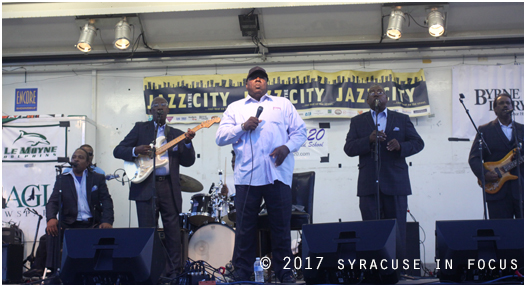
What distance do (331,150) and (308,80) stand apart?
1100mm

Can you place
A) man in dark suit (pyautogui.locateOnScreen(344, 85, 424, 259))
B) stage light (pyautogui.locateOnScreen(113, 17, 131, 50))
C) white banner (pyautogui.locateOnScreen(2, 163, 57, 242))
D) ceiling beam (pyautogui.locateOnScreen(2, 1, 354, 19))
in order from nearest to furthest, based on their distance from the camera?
man in dark suit (pyautogui.locateOnScreen(344, 85, 424, 259)) < ceiling beam (pyautogui.locateOnScreen(2, 1, 354, 19)) < stage light (pyautogui.locateOnScreen(113, 17, 131, 50)) < white banner (pyautogui.locateOnScreen(2, 163, 57, 242))

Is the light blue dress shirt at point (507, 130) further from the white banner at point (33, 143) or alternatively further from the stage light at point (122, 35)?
the white banner at point (33, 143)

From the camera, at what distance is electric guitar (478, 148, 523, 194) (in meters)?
4.23

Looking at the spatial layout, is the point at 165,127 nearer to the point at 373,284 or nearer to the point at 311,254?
the point at 311,254

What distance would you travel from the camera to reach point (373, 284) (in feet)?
9.14

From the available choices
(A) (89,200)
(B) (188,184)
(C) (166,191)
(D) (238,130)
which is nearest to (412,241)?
(D) (238,130)

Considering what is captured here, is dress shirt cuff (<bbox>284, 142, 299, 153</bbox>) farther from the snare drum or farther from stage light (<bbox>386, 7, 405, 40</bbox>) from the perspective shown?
stage light (<bbox>386, 7, 405, 40</bbox>)

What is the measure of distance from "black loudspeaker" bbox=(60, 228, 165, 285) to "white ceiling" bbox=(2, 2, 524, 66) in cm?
357

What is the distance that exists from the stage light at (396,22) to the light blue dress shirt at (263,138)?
268cm

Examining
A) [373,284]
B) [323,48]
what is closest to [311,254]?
[373,284]

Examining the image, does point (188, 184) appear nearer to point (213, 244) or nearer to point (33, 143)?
point (213, 244)

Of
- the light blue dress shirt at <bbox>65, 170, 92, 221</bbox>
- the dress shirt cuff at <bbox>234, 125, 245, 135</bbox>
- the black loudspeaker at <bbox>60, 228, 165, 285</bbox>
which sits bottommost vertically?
the black loudspeaker at <bbox>60, 228, 165, 285</bbox>

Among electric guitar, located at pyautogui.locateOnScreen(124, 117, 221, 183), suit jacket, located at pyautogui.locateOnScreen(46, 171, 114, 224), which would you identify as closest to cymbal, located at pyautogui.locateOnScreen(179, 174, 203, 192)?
electric guitar, located at pyautogui.locateOnScreen(124, 117, 221, 183)

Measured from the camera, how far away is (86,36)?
6285mm
